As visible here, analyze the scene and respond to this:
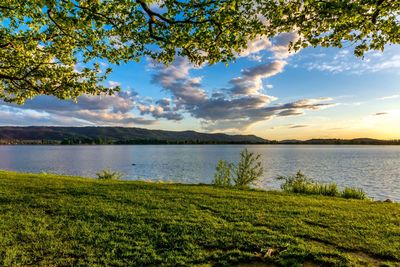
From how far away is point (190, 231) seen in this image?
805cm

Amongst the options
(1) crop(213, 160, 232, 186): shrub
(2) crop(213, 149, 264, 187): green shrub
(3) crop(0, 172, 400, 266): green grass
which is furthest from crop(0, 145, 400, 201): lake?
(3) crop(0, 172, 400, 266): green grass

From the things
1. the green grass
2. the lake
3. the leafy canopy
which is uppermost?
the leafy canopy

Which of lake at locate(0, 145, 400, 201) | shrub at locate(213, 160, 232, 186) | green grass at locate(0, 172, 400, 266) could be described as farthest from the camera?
lake at locate(0, 145, 400, 201)

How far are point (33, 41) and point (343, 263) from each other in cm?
1330

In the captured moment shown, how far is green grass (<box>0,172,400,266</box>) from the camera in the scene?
636 centimetres

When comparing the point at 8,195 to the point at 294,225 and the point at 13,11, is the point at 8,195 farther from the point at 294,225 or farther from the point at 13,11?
the point at 294,225

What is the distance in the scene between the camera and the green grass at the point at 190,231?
636cm

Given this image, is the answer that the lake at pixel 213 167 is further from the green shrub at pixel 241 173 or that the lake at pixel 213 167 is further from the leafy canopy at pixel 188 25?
the leafy canopy at pixel 188 25

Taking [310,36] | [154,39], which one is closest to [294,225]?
[310,36]

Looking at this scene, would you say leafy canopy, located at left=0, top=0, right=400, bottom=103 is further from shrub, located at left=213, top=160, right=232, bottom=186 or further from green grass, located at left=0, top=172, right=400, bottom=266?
shrub, located at left=213, top=160, right=232, bottom=186

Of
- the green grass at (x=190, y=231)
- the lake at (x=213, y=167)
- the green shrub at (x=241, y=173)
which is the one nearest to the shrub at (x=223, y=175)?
the green shrub at (x=241, y=173)

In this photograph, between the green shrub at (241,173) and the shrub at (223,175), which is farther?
the green shrub at (241,173)

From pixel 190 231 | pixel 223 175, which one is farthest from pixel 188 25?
pixel 223 175

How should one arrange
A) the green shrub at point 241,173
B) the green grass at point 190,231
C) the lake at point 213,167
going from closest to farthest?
the green grass at point 190,231
the green shrub at point 241,173
the lake at point 213,167
